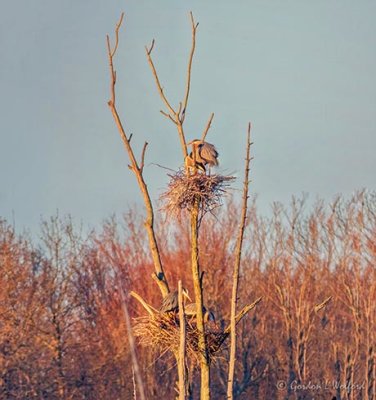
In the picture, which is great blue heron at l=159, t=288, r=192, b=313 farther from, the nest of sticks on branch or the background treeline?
the background treeline

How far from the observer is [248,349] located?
37094 mm

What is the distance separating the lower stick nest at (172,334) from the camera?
1182 cm

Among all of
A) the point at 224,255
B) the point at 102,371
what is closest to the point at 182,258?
the point at 224,255

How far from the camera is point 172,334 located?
11836 millimetres

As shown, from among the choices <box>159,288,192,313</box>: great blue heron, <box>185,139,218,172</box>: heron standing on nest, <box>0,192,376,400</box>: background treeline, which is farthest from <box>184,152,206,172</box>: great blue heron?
<box>0,192,376,400</box>: background treeline

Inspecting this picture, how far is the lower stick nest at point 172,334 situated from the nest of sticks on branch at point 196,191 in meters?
1.13

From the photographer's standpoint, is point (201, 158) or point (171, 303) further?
point (201, 158)

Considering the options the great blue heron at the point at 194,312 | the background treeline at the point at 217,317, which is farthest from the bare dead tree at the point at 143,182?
the background treeline at the point at 217,317

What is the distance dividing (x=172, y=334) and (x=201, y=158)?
1868 mm

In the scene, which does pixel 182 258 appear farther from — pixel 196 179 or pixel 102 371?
pixel 196 179

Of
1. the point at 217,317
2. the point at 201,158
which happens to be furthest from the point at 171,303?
the point at 217,317

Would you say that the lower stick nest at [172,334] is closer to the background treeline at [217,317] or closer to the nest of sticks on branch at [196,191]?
the nest of sticks on branch at [196,191]

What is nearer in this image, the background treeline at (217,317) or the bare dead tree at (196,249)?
the bare dead tree at (196,249)

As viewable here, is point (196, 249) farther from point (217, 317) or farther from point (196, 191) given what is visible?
point (217, 317)
